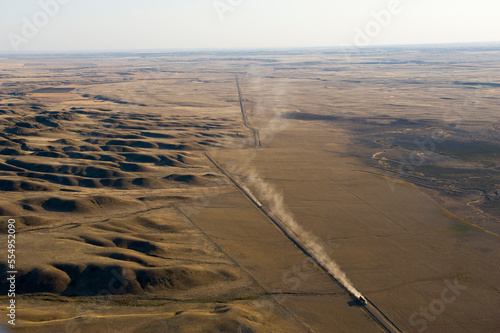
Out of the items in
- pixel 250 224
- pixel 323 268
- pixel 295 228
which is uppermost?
pixel 250 224

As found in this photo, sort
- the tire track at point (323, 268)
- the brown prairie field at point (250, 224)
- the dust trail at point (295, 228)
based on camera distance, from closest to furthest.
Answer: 1. the tire track at point (323, 268)
2. the brown prairie field at point (250, 224)
3. the dust trail at point (295, 228)

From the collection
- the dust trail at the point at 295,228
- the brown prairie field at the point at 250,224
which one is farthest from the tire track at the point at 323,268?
the dust trail at the point at 295,228

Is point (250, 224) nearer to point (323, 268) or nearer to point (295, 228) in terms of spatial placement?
point (295, 228)

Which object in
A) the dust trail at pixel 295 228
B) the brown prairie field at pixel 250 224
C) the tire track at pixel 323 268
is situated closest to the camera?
the tire track at pixel 323 268

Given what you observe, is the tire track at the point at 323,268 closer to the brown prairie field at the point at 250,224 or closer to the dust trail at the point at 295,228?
the brown prairie field at the point at 250,224

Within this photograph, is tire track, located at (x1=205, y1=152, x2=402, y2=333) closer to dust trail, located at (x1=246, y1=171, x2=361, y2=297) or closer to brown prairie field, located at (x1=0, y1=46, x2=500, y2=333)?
brown prairie field, located at (x1=0, y1=46, x2=500, y2=333)

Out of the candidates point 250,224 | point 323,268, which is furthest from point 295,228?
point 323,268

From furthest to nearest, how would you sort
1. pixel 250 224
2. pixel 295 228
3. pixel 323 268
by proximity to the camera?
pixel 250 224 < pixel 295 228 < pixel 323 268

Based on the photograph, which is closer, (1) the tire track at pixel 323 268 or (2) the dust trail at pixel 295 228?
(1) the tire track at pixel 323 268
